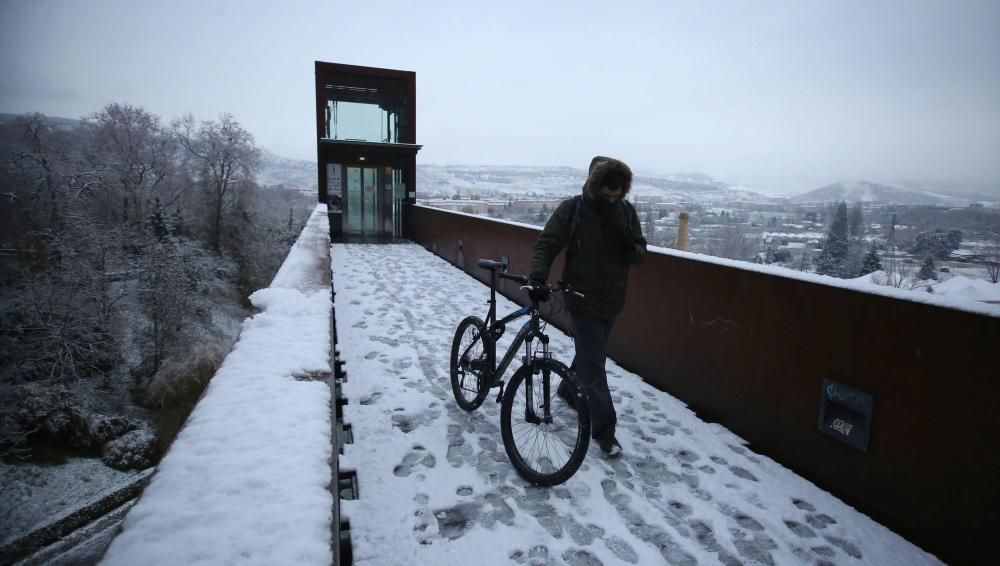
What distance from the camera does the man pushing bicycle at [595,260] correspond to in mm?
3637

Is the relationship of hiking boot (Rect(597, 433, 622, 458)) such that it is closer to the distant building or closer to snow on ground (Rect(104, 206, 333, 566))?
snow on ground (Rect(104, 206, 333, 566))

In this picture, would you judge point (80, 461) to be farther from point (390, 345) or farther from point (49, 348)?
point (390, 345)

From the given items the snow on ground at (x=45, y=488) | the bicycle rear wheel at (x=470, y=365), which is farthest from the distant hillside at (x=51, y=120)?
the bicycle rear wheel at (x=470, y=365)

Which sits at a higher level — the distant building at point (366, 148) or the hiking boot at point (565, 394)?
the distant building at point (366, 148)

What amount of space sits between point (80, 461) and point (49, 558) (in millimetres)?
6689

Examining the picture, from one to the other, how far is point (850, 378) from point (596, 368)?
1566 millimetres

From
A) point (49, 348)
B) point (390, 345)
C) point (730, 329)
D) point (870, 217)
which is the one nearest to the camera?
point (730, 329)

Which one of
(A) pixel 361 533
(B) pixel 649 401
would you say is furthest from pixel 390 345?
(A) pixel 361 533

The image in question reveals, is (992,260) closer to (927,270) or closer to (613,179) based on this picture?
(927,270)

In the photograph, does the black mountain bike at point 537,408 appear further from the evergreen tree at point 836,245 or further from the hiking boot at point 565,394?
the evergreen tree at point 836,245

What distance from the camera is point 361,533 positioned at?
111 inches

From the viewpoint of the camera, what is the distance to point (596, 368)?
12.4ft

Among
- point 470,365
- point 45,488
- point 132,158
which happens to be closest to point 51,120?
point 132,158

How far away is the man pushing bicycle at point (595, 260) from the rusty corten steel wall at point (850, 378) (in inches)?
44.5
